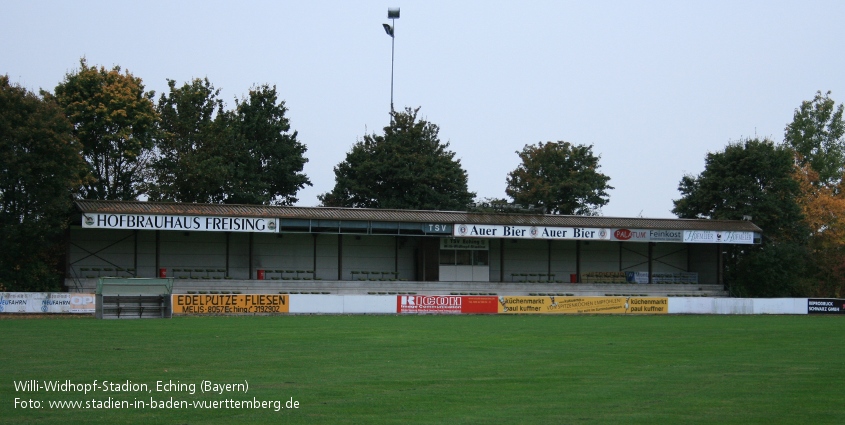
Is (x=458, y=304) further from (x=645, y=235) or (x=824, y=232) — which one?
(x=824, y=232)

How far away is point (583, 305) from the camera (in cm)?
4953

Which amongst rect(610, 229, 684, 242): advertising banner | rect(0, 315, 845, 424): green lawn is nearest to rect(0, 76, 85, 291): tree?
rect(0, 315, 845, 424): green lawn

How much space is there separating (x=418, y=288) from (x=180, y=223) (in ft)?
55.3

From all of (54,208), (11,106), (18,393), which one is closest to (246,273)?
(54,208)

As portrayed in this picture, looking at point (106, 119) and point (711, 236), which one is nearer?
point (106, 119)

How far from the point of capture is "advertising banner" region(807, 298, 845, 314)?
174ft

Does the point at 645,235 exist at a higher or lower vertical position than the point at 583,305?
higher

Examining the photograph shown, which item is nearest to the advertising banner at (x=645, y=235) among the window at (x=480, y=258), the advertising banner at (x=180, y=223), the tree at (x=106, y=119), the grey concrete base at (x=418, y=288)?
the grey concrete base at (x=418, y=288)

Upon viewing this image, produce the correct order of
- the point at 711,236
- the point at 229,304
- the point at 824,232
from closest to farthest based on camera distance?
the point at 229,304
the point at 711,236
the point at 824,232

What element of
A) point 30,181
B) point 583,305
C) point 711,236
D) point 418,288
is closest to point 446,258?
point 418,288

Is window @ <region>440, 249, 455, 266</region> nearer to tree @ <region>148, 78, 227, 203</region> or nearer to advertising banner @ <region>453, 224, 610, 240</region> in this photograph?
advertising banner @ <region>453, 224, 610, 240</region>

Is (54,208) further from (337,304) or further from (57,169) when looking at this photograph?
(337,304)

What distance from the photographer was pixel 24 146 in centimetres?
4800

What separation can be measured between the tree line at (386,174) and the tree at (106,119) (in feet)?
0.30
